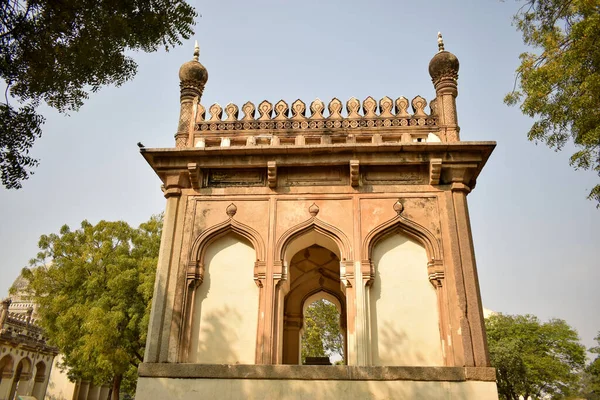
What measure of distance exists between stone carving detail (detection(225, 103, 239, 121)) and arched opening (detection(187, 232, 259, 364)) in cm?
272

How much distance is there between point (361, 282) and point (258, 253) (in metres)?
2.05

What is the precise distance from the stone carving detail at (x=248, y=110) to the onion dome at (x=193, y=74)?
120 cm

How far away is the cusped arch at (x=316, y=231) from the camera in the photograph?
28.8 feet

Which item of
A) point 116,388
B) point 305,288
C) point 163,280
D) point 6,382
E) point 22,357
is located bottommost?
point 116,388

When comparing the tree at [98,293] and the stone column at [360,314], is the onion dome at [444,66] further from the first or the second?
the tree at [98,293]

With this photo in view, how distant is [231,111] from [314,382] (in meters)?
6.01

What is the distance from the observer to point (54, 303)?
68.5 feet

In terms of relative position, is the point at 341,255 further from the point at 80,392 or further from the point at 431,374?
the point at 80,392

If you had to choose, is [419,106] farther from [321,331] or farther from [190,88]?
[321,331]

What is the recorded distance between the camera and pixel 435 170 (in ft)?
29.4


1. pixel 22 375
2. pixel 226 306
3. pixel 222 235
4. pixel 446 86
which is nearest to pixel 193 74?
pixel 222 235

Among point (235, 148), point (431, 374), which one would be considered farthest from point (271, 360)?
point (235, 148)

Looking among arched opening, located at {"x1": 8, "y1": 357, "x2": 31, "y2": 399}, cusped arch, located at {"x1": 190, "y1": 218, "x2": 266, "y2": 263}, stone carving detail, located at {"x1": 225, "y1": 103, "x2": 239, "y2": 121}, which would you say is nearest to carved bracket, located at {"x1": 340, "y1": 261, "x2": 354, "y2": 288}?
cusped arch, located at {"x1": 190, "y1": 218, "x2": 266, "y2": 263}

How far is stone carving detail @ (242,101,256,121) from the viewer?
33.3ft
